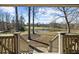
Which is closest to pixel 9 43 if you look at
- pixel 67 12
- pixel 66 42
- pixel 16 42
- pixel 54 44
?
pixel 16 42

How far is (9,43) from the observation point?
86.1 inches

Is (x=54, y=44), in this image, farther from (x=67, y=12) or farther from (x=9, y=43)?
(x=9, y=43)

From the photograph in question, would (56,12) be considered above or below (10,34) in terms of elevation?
above

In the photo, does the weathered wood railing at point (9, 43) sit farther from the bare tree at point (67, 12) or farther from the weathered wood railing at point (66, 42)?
the bare tree at point (67, 12)

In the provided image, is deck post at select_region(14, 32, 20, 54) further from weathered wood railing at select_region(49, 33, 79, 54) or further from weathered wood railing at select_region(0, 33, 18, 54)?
weathered wood railing at select_region(49, 33, 79, 54)

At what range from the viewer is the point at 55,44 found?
2.14 m

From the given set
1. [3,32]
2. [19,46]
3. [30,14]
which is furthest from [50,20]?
[3,32]

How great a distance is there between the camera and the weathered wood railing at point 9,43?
2.17 metres

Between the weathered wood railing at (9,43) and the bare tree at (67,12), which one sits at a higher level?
the bare tree at (67,12)

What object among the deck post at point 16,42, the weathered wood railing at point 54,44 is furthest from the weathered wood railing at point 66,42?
the deck post at point 16,42

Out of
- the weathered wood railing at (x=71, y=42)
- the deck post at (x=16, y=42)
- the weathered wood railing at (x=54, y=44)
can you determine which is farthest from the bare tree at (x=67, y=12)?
the deck post at (x=16, y=42)

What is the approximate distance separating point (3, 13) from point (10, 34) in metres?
0.39

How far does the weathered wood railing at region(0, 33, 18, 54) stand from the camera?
2174mm

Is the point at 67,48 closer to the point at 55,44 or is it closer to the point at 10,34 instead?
the point at 55,44
